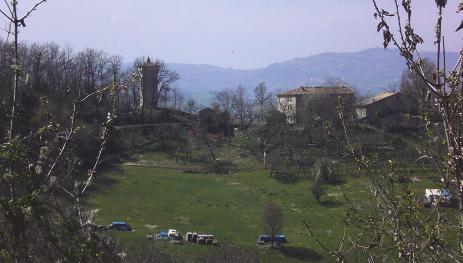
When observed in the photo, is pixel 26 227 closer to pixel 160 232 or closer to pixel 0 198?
pixel 0 198

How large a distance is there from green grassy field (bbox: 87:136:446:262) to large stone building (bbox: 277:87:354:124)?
545 inches

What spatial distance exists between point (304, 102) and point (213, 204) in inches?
1241

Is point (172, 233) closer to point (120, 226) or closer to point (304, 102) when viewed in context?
point (120, 226)

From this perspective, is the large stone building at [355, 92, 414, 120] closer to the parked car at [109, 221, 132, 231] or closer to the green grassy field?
the green grassy field

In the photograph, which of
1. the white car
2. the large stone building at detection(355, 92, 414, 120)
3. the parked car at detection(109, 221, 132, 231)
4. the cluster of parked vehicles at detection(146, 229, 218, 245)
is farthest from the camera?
the large stone building at detection(355, 92, 414, 120)

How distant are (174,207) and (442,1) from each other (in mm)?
33690

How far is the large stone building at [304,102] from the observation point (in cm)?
5800

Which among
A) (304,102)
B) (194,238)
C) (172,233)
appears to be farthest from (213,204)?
(304,102)

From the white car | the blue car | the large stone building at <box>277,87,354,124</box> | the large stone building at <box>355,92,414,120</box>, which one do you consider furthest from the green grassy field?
the large stone building at <box>355,92,414,120</box>

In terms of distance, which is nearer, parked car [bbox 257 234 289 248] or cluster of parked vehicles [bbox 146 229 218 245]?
cluster of parked vehicles [bbox 146 229 218 245]

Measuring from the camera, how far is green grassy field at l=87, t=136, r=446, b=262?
27.6m

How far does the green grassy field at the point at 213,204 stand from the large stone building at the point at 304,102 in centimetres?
1384

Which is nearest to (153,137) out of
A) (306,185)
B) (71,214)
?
(306,185)

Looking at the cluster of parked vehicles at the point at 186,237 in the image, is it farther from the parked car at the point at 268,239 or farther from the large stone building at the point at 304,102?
the large stone building at the point at 304,102
